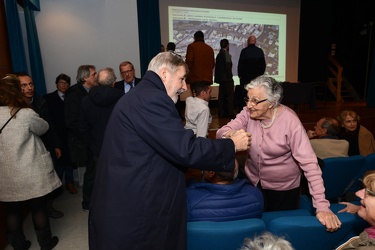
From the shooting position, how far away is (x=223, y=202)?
148 centimetres

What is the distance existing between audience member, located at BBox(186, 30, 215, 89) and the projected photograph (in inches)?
82.9

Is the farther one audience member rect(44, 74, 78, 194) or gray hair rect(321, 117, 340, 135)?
audience member rect(44, 74, 78, 194)

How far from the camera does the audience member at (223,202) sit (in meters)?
1.47

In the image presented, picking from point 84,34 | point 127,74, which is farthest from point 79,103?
point 84,34

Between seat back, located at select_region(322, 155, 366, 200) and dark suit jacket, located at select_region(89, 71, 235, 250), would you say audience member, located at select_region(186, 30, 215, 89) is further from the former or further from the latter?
dark suit jacket, located at select_region(89, 71, 235, 250)

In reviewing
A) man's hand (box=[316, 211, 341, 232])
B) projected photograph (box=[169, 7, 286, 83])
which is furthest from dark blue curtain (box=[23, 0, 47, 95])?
projected photograph (box=[169, 7, 286, 83])

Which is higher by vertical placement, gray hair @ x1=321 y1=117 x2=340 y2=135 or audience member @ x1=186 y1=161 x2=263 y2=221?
gray hair @ x1=321 y1=117 x2=340 y2=135

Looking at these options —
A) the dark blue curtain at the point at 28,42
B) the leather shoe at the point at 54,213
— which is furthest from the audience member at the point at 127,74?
the leather shoe at the point at 54,213

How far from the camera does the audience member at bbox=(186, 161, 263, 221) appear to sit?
1467mm

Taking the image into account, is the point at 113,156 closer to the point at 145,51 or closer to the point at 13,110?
the point at 13,110

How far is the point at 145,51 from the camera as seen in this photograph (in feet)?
18.7

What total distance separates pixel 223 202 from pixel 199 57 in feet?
15.8

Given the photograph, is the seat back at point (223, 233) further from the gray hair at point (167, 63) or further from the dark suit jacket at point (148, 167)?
the gray hair at point (167, 63)

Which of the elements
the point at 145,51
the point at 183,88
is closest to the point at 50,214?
the point at 183,88
